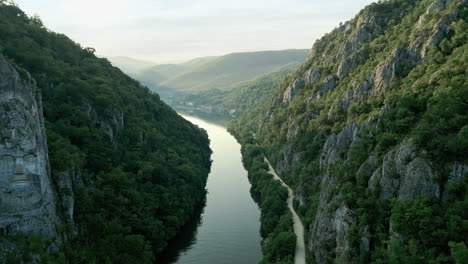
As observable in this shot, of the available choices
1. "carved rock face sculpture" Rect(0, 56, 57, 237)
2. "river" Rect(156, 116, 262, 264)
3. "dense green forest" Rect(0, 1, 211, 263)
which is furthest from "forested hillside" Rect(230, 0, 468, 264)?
"carved rock face sculpture" Rect(0, 56, 57, 237)

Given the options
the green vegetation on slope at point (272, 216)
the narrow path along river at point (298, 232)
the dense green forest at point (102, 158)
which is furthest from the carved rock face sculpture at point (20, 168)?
the narrow path along river at point (298, 232)

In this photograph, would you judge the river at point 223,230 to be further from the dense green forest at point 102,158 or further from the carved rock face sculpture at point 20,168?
the carved rock face sculpture at point 20,168

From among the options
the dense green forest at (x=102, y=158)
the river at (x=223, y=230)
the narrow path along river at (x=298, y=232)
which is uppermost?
the dense green forest at (x=102, y=158)

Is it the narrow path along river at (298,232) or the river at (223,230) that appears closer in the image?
the narrow path along river at (298,232)

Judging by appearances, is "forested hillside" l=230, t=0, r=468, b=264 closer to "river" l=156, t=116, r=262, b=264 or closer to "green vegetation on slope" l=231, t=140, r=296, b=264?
"green vegetation on slope" l=231, t=140, r=296, b=264

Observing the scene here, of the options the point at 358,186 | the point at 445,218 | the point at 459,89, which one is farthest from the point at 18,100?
the point at 459,89

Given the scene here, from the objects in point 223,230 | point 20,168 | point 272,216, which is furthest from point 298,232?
point 20,168
